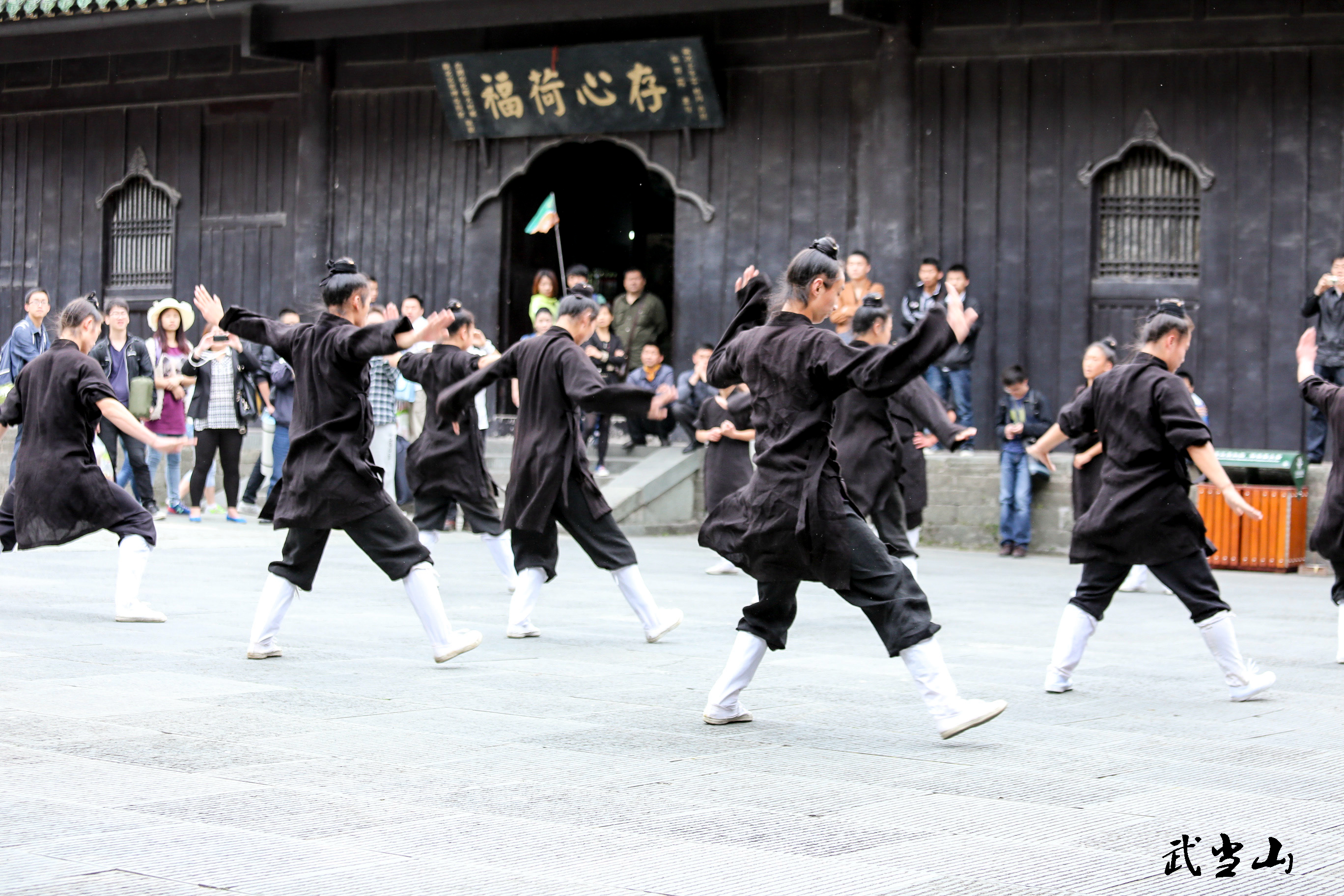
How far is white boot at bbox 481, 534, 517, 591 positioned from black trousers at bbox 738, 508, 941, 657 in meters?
4.13

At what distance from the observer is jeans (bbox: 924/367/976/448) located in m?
14.0

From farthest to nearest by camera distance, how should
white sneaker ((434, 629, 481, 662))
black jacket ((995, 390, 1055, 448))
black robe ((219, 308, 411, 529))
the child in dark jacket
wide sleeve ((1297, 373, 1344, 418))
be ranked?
the child in dark jacket → black jacket ((995, 390, 1055, 448)) → wide sleeve ((1297, 373, 1344, 418)) → white sneaker ((434, 629, 481, 662)) → black robe ((219, 308, 411, 529))

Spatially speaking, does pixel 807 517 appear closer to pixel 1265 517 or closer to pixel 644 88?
pixel 1265 517

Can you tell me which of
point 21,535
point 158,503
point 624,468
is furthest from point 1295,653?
point 158,503

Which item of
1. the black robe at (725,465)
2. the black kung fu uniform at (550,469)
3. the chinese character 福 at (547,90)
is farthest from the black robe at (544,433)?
the chinese character 福 at (547,90)

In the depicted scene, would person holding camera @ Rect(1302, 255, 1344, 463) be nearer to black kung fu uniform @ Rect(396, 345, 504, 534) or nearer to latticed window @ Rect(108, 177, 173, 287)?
black kung fu uniform @ Rect(396, 345, 504, 534)

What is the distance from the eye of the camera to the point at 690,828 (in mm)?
3986

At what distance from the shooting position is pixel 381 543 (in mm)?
6547

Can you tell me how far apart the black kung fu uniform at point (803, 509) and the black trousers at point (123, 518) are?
150 inches

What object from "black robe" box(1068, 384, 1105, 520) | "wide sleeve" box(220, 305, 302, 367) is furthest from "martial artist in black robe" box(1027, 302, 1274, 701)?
"black robe" box(1068, 384, 1105, 520)

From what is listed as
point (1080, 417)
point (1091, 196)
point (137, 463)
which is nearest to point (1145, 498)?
point (1080, 417)

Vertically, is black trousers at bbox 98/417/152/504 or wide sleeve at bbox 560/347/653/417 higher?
wide sleeve at bbox 560/347/653/417

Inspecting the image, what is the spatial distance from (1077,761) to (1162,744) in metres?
0.50

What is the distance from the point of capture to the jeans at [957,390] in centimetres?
1398
